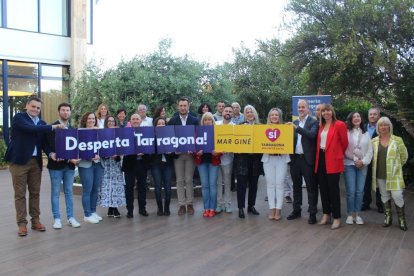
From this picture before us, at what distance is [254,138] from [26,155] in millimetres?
3476

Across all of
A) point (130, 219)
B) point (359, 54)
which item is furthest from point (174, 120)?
point (359, 54)

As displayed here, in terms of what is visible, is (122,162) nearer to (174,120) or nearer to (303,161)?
(174,120)

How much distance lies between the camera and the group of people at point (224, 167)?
5844 mm

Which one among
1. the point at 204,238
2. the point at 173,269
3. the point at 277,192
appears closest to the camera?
the point at 173,269

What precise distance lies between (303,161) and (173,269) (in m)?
2.93

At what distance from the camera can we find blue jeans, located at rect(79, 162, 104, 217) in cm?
638

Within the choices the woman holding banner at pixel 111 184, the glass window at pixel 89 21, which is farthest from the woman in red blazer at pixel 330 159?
the glass window at pixel 89 21

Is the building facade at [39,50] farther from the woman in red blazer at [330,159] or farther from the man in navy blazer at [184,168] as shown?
the woman in red blazer at [330,159]

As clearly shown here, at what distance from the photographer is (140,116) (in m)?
7.36

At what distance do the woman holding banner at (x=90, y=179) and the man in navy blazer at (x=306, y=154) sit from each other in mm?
3175

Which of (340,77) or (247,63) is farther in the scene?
(247,63)

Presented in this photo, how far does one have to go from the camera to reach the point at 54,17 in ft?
59.6

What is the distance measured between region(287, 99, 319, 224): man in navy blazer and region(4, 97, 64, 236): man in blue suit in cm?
365

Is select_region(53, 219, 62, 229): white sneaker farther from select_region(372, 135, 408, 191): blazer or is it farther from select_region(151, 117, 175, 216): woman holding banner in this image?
select_region(372, 135, 408, 191): blazer
